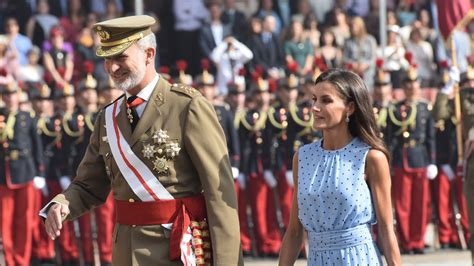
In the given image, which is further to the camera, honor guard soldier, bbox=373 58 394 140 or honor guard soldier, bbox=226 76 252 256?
honor guard soldier, bbox=226 76 252 256

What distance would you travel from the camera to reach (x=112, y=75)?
5574mm

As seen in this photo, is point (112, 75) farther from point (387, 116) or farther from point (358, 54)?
point (358, 54)

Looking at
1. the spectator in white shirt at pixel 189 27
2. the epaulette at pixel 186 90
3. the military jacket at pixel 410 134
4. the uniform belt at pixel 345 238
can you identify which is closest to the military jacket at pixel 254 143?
the military jacket at pixel 410 134

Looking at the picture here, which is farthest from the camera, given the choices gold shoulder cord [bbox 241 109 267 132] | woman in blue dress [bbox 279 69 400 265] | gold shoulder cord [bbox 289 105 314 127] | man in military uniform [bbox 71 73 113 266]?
gold shoulder cord [bbox 241 109 267 132]

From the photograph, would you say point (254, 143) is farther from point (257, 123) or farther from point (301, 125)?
point (301, 125)

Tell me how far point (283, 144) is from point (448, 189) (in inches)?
66.7

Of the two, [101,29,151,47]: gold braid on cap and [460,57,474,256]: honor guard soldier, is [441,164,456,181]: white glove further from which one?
[101,29,151,47]: gold braid on cap

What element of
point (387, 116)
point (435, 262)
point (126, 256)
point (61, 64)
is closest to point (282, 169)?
point (387, 116)

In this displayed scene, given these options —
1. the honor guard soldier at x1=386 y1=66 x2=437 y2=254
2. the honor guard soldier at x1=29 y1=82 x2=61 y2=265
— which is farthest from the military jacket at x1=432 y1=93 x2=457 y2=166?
the honor guard soldier at x1=29 y1=82 x2=61 y2=265

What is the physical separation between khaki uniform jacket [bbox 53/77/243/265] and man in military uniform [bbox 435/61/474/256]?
4.37 meters

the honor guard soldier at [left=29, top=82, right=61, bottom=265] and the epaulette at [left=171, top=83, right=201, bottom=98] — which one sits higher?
the epaulette at [left=171, top=83, right=201, bottom=98]

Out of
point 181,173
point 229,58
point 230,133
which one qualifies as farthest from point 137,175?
point 229,58

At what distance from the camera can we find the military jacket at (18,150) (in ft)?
40.1

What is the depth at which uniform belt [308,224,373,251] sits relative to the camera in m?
5.37
